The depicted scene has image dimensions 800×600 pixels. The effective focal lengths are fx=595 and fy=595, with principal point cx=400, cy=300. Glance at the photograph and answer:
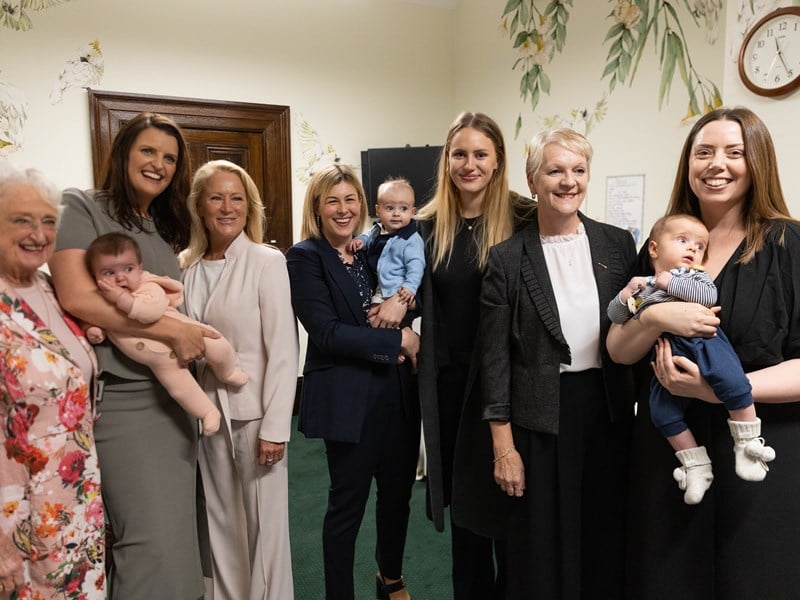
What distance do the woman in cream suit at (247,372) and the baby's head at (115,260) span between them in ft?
1.06

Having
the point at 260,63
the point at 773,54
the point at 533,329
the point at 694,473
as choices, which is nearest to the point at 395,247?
the point at 533,329

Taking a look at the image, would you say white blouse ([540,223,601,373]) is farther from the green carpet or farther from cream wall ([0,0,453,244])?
cream wall ([0,0,453,244])

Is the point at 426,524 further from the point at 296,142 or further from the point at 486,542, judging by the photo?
the point at 296,142

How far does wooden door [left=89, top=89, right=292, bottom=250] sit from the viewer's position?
379 centimetres

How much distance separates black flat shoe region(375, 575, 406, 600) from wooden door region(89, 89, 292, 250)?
2611 millimetres

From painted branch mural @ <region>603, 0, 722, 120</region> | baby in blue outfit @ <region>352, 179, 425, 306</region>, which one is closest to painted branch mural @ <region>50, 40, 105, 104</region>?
baby in blue outfit @ <region>352, 179, 425, 306</region>

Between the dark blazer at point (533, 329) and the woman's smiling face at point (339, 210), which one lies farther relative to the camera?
the woman's smiling face at point (339, 210)

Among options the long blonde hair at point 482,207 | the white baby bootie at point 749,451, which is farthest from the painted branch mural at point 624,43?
the white baby bootie at point 749,451

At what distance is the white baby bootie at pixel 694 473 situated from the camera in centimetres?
134

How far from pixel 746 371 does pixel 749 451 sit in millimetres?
190

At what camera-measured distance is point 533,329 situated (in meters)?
1.61

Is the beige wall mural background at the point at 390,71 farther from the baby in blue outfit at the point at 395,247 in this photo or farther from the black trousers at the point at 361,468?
the black trousers at the point at 361,468

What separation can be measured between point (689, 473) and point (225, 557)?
140 centimetres

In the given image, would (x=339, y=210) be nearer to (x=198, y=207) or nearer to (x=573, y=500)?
(x=198, y=207)
